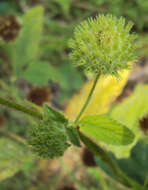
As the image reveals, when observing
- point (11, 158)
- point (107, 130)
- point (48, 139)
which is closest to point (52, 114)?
point (48, 139)

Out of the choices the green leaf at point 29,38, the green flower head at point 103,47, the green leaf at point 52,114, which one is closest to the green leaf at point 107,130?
the green leaf at point 52,114

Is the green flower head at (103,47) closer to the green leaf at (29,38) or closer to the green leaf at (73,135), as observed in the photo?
the green leaf at (73,135)

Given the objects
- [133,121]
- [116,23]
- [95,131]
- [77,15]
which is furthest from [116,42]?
[77,15]

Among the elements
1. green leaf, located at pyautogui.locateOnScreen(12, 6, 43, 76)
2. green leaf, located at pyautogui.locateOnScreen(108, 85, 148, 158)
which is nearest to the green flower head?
green leaf, located at pyautogui.locateOnScreen(108, 85, 148, 158)

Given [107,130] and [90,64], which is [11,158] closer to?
[107,130]

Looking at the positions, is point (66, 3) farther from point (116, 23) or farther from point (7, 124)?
point (116, 23)

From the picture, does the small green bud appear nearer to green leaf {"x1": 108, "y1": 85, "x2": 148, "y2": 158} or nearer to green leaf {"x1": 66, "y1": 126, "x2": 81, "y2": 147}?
green leaf {"x1": 66, "y1": 126, "x2": 81, "y2": 147}
